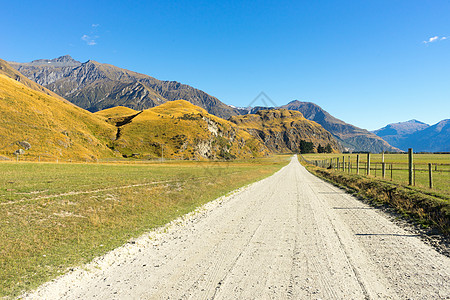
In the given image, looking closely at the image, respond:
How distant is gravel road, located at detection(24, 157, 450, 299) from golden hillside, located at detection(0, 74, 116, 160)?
244 ft

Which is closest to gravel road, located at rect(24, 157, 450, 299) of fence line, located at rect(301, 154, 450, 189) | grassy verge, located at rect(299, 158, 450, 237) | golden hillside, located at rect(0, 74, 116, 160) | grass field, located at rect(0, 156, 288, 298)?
grass field, located at rect(0, 156, 288, 298)

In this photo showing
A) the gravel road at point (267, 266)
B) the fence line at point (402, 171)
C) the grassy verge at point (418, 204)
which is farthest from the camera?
the fence line at point (402, 171)

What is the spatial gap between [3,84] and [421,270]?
413 feet

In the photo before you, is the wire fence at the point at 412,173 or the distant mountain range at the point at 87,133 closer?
the wire fence at the point at 412,173

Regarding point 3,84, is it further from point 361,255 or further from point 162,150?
point 361,255

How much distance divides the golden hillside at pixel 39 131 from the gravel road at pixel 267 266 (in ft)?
244

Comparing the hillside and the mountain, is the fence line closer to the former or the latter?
the mountain

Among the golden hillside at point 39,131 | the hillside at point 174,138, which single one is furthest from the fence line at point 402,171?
the hillside at point 174,138

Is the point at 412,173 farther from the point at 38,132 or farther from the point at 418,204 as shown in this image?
the point at 38,132

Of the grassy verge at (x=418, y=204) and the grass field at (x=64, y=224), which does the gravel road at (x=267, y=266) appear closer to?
the grass field at (x=64, y=224)

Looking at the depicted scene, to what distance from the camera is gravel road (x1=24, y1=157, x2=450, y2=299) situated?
5.27 meters

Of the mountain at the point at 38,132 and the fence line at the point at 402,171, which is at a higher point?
the mountain at the point at 38,132

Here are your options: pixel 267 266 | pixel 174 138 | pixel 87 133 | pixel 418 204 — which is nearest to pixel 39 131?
pixel 87 133

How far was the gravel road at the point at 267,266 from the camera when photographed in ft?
17.3
